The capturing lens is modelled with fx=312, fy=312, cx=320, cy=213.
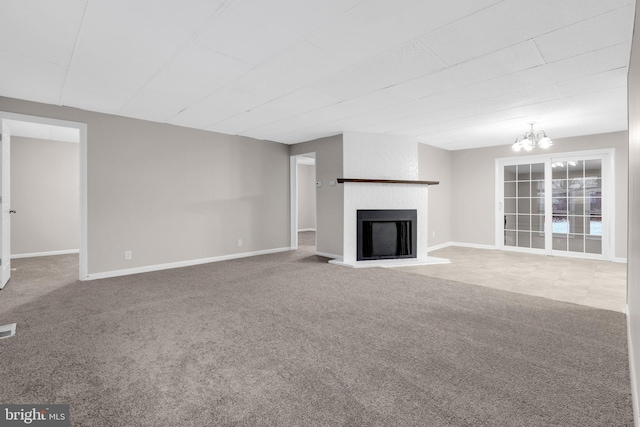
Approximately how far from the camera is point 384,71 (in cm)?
304

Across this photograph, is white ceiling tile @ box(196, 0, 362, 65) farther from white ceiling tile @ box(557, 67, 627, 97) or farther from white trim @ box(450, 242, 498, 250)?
white trim @ box(450, 242, 498, 250)

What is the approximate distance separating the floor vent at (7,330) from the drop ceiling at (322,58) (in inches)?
93.2

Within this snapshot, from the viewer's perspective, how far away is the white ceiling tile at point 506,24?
2.04 m

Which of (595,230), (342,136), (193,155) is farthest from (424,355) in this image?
(595,230)

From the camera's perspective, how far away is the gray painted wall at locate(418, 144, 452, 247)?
700 cm

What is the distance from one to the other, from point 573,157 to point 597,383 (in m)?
5.86

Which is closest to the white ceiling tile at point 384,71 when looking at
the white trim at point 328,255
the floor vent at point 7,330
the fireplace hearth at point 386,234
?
the fireplace hearth at point 386,234

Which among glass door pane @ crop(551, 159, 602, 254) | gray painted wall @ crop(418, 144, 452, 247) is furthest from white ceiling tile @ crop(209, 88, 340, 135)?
glass door pane @ crop(551, 159, 602, 254)

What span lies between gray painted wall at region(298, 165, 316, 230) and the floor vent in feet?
28.2

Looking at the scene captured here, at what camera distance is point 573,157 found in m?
6.16

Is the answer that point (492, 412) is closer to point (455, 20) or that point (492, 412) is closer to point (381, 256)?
point (455, 20)

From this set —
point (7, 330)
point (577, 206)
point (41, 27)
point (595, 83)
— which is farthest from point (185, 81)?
point (577, 206)

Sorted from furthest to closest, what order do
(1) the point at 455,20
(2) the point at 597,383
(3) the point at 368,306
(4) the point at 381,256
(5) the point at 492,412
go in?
1. (4) the point at 381,256
2. (3) the point at 368,306
3. (1) the point at 455,20
4. (2) the point at 597,383
5. (5) the point at 492,412

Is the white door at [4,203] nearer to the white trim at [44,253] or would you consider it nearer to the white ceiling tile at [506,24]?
the white trim at [44,253]
